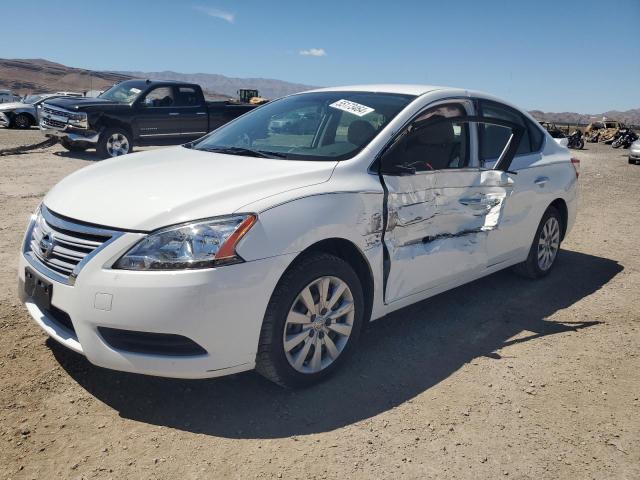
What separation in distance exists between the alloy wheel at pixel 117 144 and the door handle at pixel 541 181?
34.2ft

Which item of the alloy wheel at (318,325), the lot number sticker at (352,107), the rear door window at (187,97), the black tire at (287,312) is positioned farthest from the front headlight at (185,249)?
the rear door window at (187,97)

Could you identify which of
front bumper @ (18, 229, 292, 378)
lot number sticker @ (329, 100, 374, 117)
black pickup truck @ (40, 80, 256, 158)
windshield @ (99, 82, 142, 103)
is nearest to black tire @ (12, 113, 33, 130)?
black pickup truck @ (40, 80, 256, 158)

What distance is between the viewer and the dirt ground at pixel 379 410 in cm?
260

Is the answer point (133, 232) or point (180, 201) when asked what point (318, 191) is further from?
point (133, 232)

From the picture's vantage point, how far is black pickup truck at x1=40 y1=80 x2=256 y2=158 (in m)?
12.8

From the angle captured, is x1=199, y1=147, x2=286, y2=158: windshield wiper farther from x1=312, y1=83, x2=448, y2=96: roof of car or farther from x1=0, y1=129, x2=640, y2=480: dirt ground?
x1=0, y1=129, x2=640, y2=480: dirt ground

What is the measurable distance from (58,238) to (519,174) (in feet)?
11.5

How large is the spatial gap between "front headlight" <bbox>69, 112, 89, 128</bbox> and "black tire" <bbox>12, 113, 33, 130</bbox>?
38.3ft

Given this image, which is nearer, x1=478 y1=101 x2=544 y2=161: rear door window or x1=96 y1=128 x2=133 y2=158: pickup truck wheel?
x1=478 y1=101 x2=544 y2=161: rear door window

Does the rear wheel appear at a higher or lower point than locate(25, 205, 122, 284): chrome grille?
lower

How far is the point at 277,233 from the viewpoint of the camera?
111 inches

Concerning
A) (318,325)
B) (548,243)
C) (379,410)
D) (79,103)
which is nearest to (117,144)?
(79,103)

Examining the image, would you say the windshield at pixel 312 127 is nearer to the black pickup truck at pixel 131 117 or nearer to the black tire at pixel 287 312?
the black tire at pixel 287 312

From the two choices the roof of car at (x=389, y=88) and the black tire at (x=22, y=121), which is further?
the black tire at (x=22, y=121)
